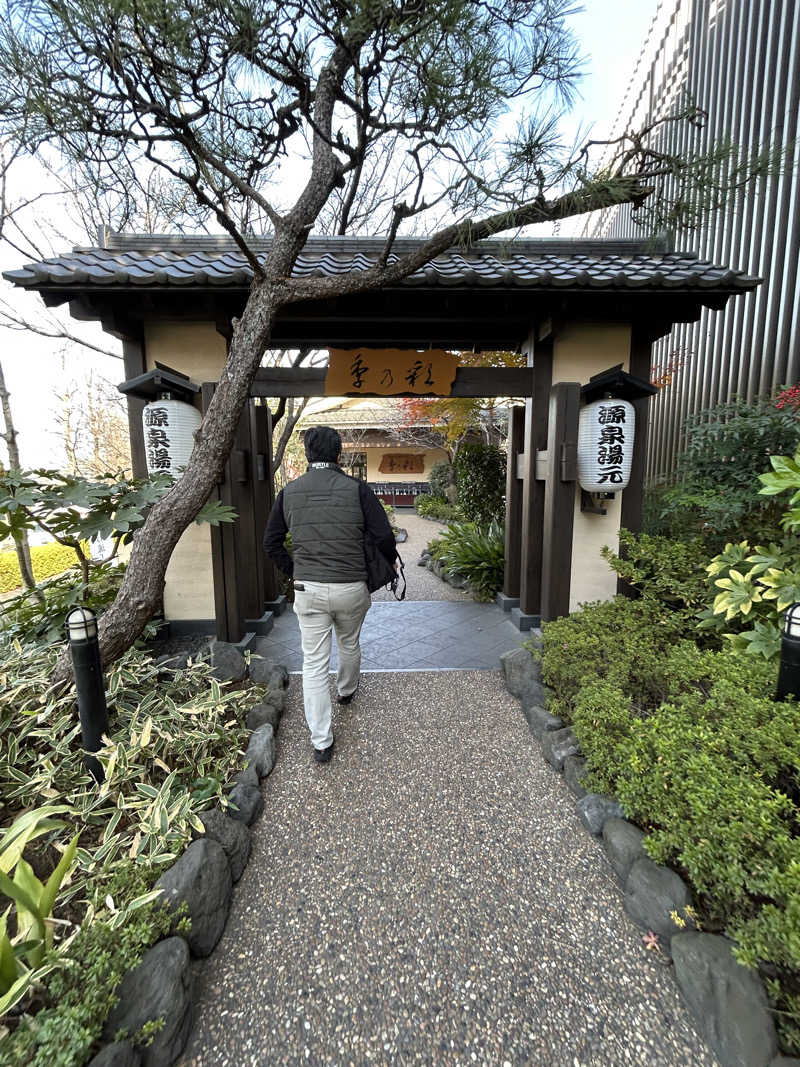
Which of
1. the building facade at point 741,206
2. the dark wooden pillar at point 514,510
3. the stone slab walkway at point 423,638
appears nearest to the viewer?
the stone slab walkway at point 423,638

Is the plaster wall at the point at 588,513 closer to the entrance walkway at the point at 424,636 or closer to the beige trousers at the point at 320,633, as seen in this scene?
the entrance walkway at the point at 424,636

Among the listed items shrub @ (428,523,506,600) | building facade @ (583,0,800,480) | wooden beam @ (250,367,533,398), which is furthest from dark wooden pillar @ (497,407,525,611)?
building facade @ (583,0,800,480)

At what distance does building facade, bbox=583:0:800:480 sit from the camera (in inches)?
204

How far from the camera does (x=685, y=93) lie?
116 inches

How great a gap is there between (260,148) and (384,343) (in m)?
2.09

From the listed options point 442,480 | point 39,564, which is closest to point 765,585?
point 39,564

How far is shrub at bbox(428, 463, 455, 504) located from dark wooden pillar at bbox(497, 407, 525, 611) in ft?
26.0

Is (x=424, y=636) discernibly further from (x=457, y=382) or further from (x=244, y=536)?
(x=457, y=382)

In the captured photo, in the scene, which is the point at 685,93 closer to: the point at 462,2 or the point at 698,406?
the point at 462,2

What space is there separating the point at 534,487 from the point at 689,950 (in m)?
3.75

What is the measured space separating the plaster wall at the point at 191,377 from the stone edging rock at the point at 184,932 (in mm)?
2161

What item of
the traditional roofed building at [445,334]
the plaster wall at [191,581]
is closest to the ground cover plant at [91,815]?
the plaster wall at [191,581]

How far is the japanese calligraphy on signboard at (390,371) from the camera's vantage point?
4.45 meters

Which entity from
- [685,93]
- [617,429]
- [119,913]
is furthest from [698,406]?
[119,913]
